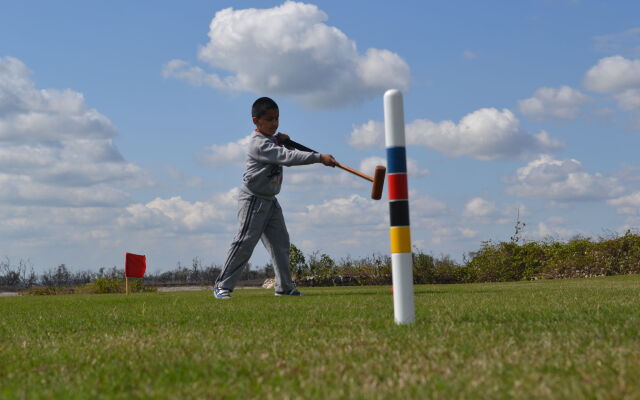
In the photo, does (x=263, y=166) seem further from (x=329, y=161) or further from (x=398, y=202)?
(x=398, y=202)

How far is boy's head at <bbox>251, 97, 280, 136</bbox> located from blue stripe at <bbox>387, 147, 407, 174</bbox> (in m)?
4.52

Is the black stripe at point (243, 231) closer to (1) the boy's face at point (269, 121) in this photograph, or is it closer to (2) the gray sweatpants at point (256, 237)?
(2) the gray sweatpants at point (256, 237)

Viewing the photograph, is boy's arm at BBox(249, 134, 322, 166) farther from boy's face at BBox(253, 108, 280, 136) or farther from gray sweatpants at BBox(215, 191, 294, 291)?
gray sweatpants at BBox(215, 191, 294, 291)

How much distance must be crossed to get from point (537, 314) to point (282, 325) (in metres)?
1.98

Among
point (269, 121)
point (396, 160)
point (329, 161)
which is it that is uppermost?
point (269, 121)

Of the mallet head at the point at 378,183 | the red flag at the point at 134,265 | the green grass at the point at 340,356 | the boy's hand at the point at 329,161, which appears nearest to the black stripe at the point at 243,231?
the boy's hand at the point at 329,161

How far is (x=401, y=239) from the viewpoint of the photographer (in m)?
4.13

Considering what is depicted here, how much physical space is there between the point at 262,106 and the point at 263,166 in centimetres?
84

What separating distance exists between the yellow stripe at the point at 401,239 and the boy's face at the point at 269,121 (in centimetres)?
469

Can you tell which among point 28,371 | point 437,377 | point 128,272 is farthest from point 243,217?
point 437,377

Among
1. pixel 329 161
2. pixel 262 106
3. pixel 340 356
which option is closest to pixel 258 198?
pixel 262 106

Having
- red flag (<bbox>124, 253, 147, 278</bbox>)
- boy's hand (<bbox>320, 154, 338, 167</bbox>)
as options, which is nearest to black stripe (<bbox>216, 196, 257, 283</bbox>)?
boy's hand (<bbox>320, 154, 338, 167</bbox>)

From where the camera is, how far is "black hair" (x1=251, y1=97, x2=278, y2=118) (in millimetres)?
8539

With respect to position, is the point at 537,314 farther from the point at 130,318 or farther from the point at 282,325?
the point at 130,318
